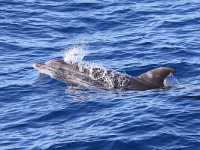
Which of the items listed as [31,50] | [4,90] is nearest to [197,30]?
[31,50]

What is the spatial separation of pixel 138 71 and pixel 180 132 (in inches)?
258

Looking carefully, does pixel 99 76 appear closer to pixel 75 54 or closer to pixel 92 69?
pixel 92 69

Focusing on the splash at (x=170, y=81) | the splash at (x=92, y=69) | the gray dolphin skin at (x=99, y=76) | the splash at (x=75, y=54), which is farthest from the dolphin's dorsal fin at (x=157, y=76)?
the splash at (x=75, y=54)

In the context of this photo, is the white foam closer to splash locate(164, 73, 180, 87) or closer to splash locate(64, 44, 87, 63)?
splash locate(64, 44, 87, 63)

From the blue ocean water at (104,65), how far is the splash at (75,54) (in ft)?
1.18

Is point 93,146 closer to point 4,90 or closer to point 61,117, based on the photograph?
point 61,117

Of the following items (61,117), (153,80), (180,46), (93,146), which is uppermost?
(180,46)

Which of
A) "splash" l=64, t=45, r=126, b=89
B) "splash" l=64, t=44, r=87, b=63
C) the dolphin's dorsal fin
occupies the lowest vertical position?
the dolphin's dorsal fin

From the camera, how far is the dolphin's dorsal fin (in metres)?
18.7

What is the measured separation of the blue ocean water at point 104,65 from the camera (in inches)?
586

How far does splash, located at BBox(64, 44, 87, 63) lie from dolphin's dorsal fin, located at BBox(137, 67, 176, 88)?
3.57 meters

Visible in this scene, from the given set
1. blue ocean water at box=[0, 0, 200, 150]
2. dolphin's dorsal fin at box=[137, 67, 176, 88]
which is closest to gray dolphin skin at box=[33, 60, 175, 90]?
dolphin's dorsal fin at box=[137, 67, 176, 88]

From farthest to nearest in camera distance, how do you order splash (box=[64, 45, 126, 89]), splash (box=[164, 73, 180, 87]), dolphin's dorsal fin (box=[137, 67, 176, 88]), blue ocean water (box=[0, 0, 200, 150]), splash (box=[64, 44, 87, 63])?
splash (box=[64, 44, 87, 63])
splash (box=[64, 45, 126, 89])
splash (box=[164, 73, 180, 87])
dolphin's dorsal fin (box=[137, 67, 176, 88])
blue ocean water (box=[0, 0, 200, 150])

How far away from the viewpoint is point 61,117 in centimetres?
1667
